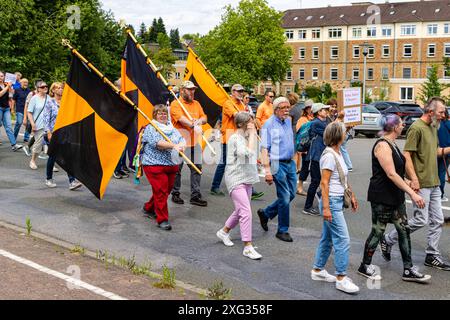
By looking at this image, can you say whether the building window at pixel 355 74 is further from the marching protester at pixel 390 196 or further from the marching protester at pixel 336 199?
the marching protester at pixel 336 199

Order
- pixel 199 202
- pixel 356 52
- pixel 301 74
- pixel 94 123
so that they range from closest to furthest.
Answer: pixel 94 123 < pixel 199 202 < pixel 356 52 < pixel 301 74

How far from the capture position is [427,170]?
22.4 feet

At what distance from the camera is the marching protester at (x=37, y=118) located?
41.1ft

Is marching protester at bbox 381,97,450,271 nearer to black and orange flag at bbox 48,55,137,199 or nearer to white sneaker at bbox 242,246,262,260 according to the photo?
white sneaker at bbox 242,246,262,260

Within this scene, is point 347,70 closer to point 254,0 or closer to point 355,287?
point 254,0

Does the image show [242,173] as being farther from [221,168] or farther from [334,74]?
[334,74]

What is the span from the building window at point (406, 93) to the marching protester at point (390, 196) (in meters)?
84.7

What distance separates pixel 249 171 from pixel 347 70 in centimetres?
9030

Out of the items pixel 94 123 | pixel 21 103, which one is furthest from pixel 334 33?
pixel 94 123

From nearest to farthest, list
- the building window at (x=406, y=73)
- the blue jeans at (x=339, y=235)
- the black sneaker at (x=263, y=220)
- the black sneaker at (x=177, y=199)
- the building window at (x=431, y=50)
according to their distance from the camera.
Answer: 1. the blue jeans at (x=339, y=235)
2. the black sneaker at (x=263, y=220)
3. the black sneaker at (x=177, y=199)
4. the building window at (x=431, y=50)
5. the building window at (x=406, y=73)

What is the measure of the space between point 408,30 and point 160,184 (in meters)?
87.6

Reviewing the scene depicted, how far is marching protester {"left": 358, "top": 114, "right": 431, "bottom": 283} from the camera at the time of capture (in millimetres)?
6301

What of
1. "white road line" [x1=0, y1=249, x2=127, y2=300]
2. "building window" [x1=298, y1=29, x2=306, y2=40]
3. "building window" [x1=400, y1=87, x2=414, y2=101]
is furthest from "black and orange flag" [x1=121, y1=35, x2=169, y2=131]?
"building window" [x1=298, y1=29, x2=306, y2=40]

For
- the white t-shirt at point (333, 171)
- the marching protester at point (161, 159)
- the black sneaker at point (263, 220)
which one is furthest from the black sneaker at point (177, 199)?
the white t-shirt at point (333, 171)
